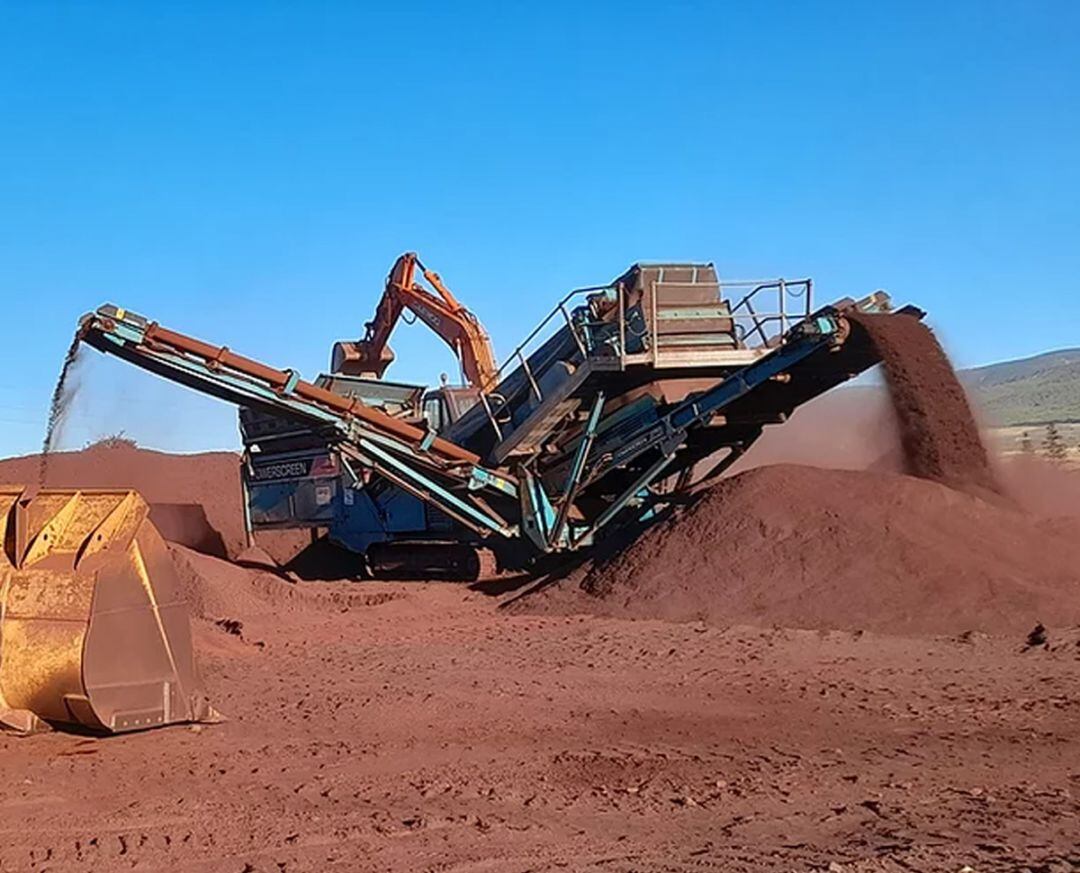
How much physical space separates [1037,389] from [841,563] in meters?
85.5

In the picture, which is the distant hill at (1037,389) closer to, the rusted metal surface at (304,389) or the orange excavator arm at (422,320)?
the orange excavator arm at (422,320)

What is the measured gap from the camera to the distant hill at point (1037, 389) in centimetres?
A: 7594

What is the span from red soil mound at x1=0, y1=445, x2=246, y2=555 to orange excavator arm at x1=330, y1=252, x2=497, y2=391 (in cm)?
483

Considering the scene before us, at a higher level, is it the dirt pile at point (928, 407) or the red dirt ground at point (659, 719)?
the dirt pile at point (928, 407)

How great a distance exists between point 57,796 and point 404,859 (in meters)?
2.36

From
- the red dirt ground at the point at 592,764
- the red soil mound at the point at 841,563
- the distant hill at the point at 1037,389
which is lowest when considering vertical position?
the red dirt ground at the point at 592,764

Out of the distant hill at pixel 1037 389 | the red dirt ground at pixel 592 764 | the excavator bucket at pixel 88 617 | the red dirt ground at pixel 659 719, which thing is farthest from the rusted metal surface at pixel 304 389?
the distant hill at pixel 1037 389

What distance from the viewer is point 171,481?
102ft

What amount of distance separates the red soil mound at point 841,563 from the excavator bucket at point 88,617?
6716 millimetres

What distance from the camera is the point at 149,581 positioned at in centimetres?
780

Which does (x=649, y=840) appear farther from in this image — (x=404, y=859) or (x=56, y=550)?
(x=56, y=550)

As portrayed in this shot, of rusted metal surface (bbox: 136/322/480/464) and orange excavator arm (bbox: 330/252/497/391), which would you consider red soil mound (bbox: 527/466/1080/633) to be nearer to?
rusted metal surface (bbox: 136/322/480/464)

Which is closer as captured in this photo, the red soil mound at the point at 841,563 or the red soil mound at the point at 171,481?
the red soil mound at the point at 841,563

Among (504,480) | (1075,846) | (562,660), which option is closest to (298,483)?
(504,480)
